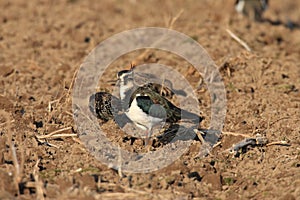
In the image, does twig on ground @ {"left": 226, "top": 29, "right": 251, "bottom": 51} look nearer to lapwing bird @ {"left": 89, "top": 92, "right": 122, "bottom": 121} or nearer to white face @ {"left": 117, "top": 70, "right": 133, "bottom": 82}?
white face @ {"left": 117, "top": 70, "right": 133, "bottom": 82}

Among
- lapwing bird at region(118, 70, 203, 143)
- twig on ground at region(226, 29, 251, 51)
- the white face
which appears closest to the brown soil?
twig on ground at region(226, 29, 251, 51)

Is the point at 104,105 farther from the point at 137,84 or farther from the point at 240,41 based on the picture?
the point at 240,41

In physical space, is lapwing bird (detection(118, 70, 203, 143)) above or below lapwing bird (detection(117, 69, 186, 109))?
below

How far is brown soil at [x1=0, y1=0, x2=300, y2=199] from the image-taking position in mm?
5191

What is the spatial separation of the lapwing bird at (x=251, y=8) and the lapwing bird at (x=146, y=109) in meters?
4.30

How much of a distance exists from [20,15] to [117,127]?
439cm

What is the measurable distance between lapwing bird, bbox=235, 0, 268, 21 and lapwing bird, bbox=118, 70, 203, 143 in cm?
430

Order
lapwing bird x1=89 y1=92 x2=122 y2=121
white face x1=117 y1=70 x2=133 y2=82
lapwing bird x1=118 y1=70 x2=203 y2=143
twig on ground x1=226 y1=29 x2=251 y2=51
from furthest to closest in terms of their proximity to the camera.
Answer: twig on ground x1=226 y1=29 x2=251 y2=51, white face x1=117 y1=70 x2=133 y2=82, lapwing bird x1=89 y1=92 x2=122 y2=121, lapwing bird x1=118 y1=70 x2=203 y2=143

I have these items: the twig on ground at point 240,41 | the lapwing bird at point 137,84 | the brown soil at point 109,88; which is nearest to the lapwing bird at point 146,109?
the lapwing bird at point 137,84

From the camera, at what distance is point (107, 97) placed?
6.36 meters

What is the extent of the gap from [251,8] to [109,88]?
13.6 feet

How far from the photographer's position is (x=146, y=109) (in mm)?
5773

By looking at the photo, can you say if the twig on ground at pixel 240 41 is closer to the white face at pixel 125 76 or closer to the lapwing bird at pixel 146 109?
the lapwing bird at pixel 146 109

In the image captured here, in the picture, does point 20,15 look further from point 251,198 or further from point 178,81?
point 251,198
